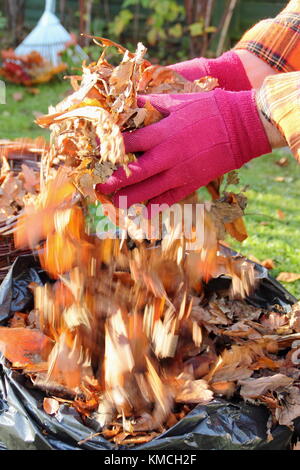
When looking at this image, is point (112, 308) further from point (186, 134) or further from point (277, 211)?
point (277, 211)

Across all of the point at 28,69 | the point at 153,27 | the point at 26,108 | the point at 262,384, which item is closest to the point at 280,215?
the point at 262,384

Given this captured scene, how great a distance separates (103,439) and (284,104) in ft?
2.87

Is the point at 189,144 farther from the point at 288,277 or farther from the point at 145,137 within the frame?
the point at 288,277

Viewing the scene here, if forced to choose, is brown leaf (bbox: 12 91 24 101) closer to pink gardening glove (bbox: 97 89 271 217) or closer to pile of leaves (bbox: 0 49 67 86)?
pile of leaves (bbox: 0 49 67 86)

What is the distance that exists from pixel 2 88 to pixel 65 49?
3.07 feet

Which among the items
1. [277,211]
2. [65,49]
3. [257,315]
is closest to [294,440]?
[257,315]

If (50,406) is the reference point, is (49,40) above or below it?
above

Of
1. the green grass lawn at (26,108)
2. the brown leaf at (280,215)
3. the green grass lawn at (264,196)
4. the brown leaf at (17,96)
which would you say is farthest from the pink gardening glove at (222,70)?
the brown leaf at (17,96)

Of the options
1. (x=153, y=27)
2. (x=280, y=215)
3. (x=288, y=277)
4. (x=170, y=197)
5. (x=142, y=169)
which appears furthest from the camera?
(x=153, y=27)

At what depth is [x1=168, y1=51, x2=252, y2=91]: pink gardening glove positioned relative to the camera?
1.79m

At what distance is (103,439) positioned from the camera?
1.32 m

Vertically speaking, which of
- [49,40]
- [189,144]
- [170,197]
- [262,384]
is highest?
[189,144]

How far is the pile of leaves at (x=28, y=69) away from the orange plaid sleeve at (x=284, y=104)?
4144 millimetres

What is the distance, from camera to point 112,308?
1495mm
